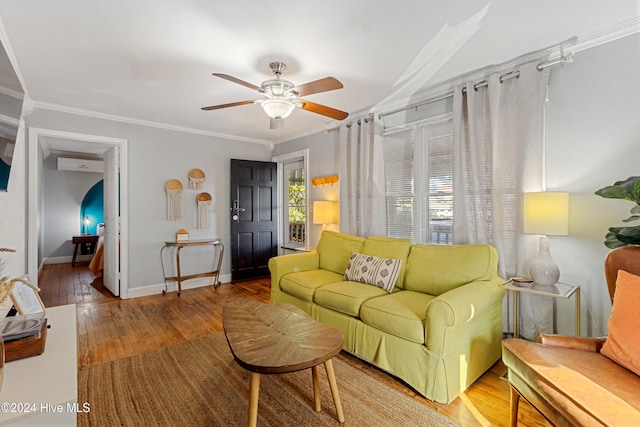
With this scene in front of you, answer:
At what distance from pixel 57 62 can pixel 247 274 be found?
11.8 ft

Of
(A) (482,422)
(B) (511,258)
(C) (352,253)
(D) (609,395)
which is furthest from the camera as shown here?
(C) (352,253)

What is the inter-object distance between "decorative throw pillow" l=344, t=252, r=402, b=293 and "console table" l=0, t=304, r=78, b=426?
2112 mm

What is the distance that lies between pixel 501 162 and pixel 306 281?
2043mm

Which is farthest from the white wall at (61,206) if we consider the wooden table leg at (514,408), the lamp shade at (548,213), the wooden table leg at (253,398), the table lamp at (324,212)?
the lamp shade at (548,213)

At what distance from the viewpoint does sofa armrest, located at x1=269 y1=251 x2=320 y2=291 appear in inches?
130

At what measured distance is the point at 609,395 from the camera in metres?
1.26

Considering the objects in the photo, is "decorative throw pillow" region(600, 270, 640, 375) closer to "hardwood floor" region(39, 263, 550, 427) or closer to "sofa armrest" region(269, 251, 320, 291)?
"hardwood floor" region(39, 263, 550, 427)

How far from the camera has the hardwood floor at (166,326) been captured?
74.5 inches

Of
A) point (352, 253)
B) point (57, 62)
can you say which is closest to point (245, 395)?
point (352, 253)

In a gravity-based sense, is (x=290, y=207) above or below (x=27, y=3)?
below

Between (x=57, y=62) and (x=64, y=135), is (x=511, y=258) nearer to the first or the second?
(x=57, y=62)

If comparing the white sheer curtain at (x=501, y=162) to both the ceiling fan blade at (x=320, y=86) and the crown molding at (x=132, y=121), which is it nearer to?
the ceiling fan blade at (x=320, y=86)

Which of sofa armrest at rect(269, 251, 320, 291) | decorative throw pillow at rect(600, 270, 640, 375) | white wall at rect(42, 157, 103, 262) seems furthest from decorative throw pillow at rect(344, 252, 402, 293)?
white wall at rect(42, 157, 103, 262)

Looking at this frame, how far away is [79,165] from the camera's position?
21.6 feet
